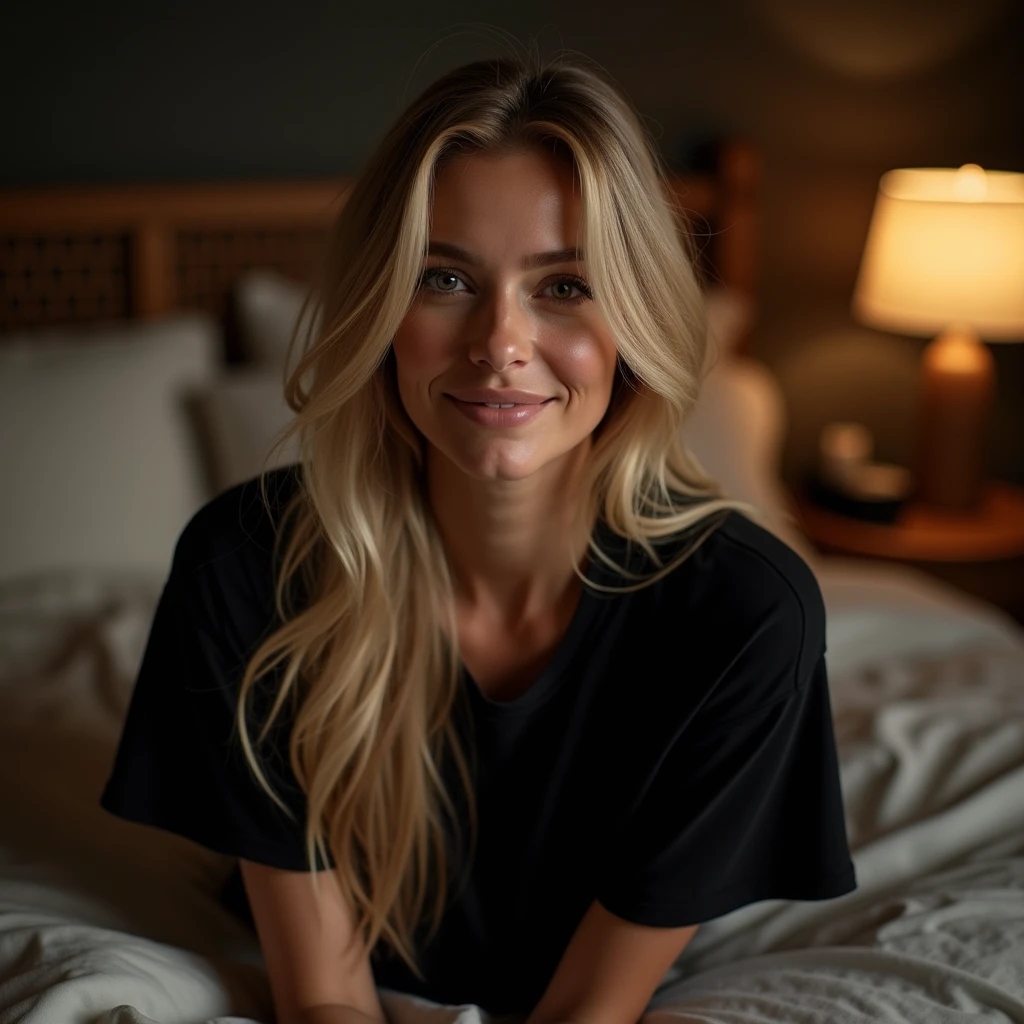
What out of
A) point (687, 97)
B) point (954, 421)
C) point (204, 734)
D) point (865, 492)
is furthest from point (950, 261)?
point (204, 734)

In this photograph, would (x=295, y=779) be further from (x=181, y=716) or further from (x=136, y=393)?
(x=136, y=393)

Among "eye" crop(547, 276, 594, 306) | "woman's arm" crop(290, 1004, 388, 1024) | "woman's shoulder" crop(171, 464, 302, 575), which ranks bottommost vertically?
"woman's arm" crop(290, 1004, 388, 1024)

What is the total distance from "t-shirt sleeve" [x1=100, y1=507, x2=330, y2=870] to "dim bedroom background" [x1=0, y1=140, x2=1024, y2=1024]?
0.12 metres

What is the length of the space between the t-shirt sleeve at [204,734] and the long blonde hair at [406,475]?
2 centimetres

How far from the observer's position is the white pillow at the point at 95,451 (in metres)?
1.97

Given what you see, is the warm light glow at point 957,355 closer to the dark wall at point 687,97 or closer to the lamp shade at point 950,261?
the lamp shade at point 950,261

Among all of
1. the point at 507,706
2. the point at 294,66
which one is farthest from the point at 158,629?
the point at 294,66

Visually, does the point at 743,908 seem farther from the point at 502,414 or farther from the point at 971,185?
the point at 971,185

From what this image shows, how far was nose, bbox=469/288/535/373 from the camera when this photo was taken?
1058 mm

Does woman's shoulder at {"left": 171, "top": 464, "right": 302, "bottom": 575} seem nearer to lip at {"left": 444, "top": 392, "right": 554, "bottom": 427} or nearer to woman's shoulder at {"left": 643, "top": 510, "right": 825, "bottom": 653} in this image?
lip at {"left": 444, "top": 392, "right": 554, "bottom": 427}

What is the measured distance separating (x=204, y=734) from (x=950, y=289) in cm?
191

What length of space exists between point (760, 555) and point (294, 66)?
68.1 inches

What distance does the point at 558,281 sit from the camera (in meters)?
1.08

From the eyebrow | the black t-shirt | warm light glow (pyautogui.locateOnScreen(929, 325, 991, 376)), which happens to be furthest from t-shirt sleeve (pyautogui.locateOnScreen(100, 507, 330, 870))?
warm light glow (pyautogui.locateOnScreen(929, 325, 991, 376))
